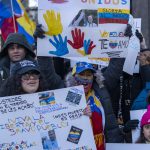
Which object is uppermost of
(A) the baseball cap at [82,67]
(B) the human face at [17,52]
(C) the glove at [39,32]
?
(C) the glove at [39,32]

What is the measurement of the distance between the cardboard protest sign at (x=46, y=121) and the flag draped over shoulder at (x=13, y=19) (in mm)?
2805

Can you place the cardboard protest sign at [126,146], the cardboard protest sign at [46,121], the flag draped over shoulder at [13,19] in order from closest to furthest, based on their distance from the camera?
the cardboard protest sign at [46,121]
the cardboard protest sign at [126,146]
the flag draped over shoulder at [13,19]

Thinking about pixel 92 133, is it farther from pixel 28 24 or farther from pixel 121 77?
pixel 28 24

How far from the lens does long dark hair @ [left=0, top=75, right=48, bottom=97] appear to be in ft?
13.9

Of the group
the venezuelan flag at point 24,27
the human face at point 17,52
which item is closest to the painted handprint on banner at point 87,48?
the human face at point 17,52

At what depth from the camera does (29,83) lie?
165 inches

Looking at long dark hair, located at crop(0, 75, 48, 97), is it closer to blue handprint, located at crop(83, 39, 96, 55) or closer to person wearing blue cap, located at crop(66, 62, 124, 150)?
person wearing blue cap, located at crop(66, 62, 124, 150)

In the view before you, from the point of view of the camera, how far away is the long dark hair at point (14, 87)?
13.9 ft

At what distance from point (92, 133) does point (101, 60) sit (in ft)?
3.57

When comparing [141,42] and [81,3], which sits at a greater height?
[81,3]

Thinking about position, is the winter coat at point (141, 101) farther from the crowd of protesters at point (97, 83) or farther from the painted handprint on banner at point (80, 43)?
the painted handprint on banner at point (80, 43)

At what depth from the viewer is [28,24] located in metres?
7.18

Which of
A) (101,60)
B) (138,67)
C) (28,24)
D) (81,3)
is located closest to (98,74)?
(101,60)

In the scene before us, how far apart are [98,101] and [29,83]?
80 centimetres
